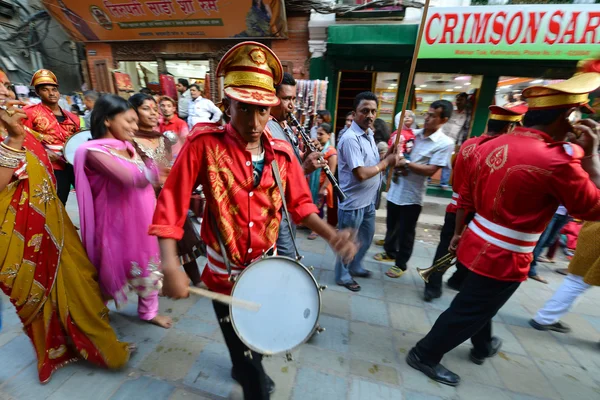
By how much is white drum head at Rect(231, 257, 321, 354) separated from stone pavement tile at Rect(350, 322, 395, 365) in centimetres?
134

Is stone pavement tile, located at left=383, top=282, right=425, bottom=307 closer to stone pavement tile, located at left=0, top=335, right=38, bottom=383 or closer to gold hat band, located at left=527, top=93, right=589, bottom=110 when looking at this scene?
gold hat band, located at left=527, top=93, right=589, bottom=110

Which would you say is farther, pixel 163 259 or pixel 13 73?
pixel 13 73

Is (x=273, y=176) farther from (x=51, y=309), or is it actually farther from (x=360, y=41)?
(x=360, y=41)

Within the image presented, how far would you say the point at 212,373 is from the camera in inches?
85.7

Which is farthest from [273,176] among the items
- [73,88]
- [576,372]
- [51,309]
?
[73,88]

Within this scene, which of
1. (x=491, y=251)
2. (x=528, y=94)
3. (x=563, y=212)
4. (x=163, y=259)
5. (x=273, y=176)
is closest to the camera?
(x=163, y=259)

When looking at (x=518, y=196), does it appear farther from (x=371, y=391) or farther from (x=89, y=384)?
(x=89, y=384)

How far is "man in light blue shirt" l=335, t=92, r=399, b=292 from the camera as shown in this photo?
117 inches

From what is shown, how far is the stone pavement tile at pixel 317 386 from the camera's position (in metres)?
2.05

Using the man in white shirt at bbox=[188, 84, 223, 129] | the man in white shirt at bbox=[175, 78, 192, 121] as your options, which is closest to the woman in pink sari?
the man in white shirt at bbox=[188, 84, 223, 129]

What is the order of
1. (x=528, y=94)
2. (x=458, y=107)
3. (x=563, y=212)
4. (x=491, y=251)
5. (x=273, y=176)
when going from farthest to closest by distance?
(x=458, y=107) < (x=563, y=212) < (x=491, y=251) < (x=528, y=94) < (x=273, y=176)

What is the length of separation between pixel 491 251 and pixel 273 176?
64.0 inches

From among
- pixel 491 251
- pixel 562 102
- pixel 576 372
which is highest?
pixel 562 102

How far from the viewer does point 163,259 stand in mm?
1289
